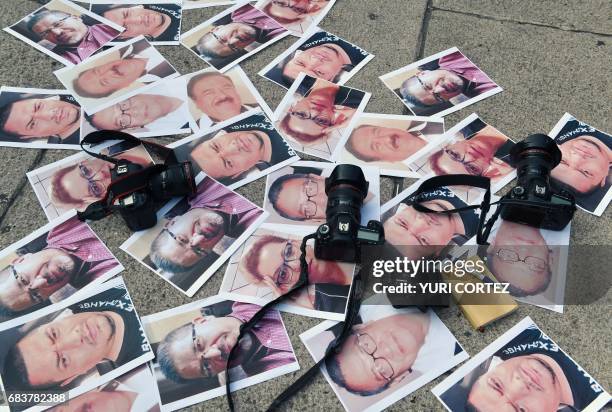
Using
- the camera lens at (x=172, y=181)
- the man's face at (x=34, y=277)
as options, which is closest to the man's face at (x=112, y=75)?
the camera lens at (x=172, y=181)

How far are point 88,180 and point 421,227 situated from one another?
104 centimetres

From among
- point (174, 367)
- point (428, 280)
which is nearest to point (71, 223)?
point (174, 367)

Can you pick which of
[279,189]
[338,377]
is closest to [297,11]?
[279,189]

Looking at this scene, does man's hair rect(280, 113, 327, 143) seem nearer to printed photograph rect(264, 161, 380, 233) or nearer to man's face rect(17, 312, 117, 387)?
printed photograph rect(264, 161, 380, 233)

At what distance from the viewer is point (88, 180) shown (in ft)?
5.22

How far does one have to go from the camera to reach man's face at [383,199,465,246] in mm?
1479

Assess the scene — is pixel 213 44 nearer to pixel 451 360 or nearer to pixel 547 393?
pixel 451 360

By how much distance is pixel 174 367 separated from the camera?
1279 millimetres

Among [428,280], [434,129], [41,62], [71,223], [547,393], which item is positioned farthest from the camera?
[41,62]

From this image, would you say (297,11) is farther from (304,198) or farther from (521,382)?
(521,382)

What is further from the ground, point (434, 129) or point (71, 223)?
point (434, 129)

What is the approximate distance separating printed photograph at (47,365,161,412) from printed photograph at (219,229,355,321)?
0.98 feet

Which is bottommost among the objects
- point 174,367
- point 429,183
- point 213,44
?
point 174,367

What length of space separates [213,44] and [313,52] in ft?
1.26
